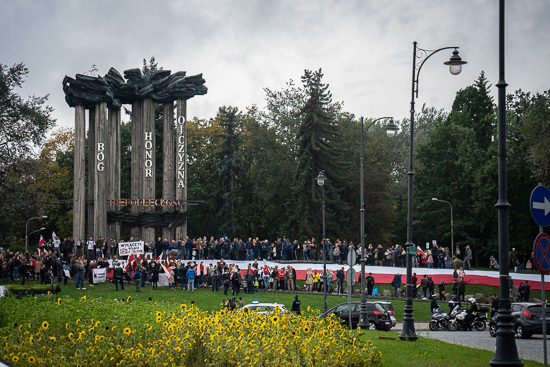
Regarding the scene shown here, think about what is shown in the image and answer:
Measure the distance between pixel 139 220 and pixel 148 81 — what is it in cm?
1026

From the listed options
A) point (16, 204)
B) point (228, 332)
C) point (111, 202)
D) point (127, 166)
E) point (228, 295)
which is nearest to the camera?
point (228, 332)

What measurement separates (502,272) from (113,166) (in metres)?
41.2

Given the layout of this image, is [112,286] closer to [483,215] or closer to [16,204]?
[16,204]

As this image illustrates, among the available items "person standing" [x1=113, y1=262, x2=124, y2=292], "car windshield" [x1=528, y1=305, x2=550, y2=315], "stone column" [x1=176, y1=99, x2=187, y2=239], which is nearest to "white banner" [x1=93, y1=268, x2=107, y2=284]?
"person standing" [x1=113, y1=262, x2=124, y2=292]

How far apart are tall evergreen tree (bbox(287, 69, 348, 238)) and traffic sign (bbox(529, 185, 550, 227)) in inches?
1964

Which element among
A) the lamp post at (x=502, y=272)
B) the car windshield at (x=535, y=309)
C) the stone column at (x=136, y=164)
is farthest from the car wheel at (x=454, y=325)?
the stone column at (x=136, y=164)

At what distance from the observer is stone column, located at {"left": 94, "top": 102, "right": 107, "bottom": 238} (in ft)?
166

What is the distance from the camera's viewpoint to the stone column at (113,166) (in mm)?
51875

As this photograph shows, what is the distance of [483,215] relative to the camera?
2667 inches

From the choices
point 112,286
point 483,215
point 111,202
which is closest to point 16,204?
point 111,202

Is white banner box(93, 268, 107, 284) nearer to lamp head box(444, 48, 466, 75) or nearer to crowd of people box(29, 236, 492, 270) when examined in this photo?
crowd of people box(29, 236, 492, 270)

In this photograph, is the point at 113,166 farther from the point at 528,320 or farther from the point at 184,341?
the point at 184,341

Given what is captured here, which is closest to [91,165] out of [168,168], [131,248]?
[168,168]

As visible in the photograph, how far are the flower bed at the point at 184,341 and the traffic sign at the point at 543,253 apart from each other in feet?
12.3
